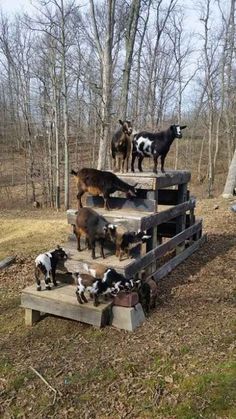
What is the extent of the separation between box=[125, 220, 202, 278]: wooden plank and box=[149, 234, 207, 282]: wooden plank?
0.25 m

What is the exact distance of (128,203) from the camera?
5.93 metres

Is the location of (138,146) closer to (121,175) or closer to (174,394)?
(121,175)

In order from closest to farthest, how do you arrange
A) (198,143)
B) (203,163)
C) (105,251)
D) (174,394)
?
(174,394) → (105,251) → (203,163) → (198,143)

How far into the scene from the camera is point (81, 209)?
536 centimetres

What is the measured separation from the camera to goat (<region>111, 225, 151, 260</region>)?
5.09 metres

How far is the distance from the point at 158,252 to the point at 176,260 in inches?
39.2

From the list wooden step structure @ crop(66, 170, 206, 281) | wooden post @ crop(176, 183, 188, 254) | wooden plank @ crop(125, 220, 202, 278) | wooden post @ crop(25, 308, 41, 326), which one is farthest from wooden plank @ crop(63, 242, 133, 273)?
wooden post @ crop(176, 183, 188, 254)

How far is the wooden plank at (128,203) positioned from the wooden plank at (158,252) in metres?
0.66

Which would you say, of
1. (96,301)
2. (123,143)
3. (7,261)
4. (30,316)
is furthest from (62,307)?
(7,261)

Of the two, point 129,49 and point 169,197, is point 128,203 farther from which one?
point 129,49

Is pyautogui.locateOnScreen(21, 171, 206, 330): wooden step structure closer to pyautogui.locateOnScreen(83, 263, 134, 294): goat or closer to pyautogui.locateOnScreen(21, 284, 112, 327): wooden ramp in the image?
pyautogui.locateOnScreen(21, 284, 112, 327): wooden ramp

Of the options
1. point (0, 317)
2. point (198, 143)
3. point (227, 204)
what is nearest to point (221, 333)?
point (0, 317)

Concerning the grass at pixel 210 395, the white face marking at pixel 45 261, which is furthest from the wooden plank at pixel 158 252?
the grass at pixel 210 395

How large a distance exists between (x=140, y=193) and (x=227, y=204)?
6.62 meters
